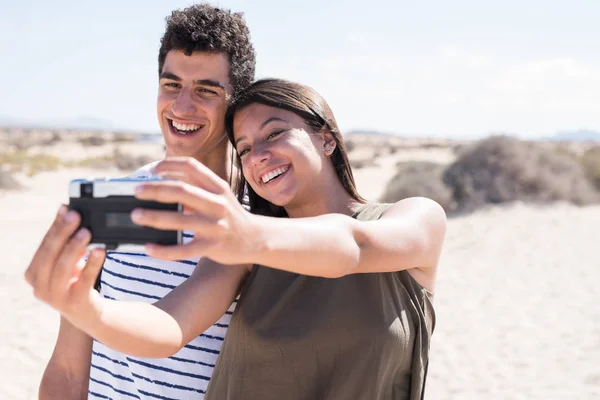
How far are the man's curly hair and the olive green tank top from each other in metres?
0.85

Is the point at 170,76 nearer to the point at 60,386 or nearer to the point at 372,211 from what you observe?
the point at 372,211

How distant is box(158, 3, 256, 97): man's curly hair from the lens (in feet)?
7.73

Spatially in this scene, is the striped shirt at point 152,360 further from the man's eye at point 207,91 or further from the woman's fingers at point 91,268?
the woman's fingers at point 91,268

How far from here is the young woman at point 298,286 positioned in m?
1.32

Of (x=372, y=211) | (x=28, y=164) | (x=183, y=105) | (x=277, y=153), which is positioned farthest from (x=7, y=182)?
(x=372, y=211)

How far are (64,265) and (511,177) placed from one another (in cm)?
1455

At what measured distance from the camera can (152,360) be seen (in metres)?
2.15

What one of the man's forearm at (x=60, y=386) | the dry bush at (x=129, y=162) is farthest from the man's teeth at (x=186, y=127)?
the dry bush at (x=129, y=162)

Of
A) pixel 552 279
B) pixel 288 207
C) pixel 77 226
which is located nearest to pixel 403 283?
pixel 288 207

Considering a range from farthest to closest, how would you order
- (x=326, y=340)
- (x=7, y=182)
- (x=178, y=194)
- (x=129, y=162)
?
(x=129, y=162) → (x=7, y=182) → (x=326, y=340) → (x=178, y=194)

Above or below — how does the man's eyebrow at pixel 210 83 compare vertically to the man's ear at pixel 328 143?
above

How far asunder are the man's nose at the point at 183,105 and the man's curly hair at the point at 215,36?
157mm

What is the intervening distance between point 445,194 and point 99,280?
12.7 metres

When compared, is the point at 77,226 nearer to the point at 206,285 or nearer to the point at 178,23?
the point at 206,285
